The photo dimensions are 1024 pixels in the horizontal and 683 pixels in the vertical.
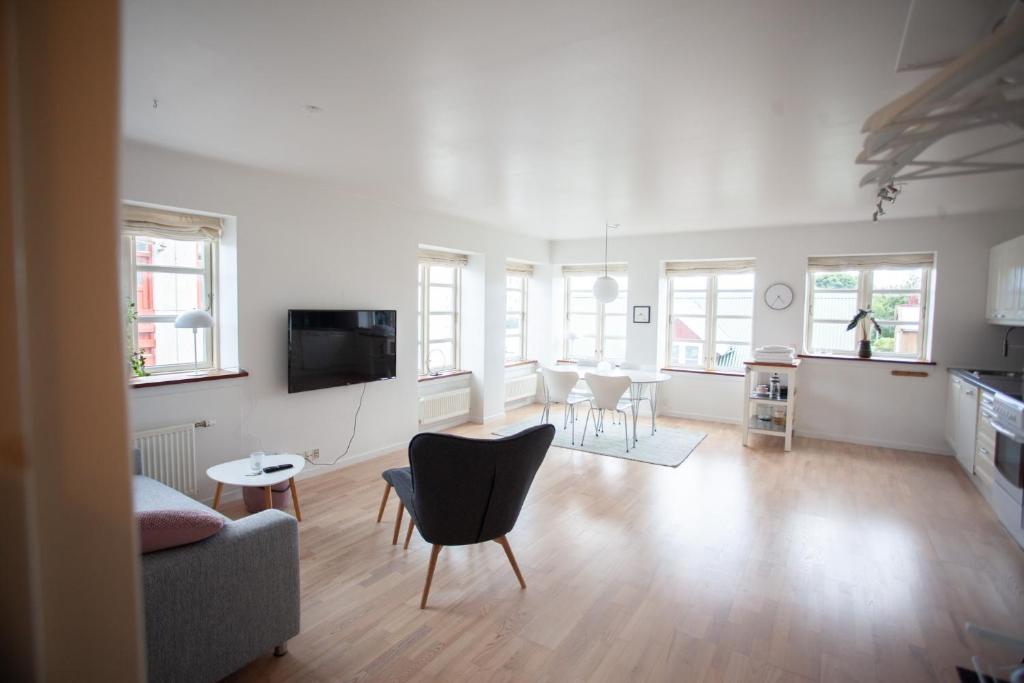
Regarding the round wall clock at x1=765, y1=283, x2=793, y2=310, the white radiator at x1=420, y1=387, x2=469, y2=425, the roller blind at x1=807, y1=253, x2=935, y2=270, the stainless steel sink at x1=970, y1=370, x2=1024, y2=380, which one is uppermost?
the roller blind at x1=807, y1=253, x2=935, y2=270

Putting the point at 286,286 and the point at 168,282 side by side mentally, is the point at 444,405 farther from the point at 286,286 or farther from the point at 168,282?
the point at 168,282

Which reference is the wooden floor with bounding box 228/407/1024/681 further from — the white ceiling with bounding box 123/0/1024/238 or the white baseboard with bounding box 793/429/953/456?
the white ceiling with bounding box 123/0/1024/238

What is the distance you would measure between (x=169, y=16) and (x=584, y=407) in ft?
21.9

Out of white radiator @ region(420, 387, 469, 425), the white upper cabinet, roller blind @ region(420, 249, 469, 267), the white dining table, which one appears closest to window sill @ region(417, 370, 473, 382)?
white radiator @ region(420, 387, 469, 425)

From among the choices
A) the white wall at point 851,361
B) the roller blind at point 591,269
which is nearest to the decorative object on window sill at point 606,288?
the white wall at point 851,361

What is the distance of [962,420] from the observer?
4.87m

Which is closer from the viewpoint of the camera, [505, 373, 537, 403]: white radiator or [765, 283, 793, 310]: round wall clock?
[765, 283, 793, 310]: round wall clock

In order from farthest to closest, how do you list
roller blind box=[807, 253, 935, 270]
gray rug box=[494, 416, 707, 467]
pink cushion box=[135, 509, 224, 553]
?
roller blind box=[807, 253, 935, 270] < gray rug box=[494, 416, 707, 467] < pink cushion box=[135, 509, 224, 553]

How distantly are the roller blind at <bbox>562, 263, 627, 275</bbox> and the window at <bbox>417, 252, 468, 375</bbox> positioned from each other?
2.07 m

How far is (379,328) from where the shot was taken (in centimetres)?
487

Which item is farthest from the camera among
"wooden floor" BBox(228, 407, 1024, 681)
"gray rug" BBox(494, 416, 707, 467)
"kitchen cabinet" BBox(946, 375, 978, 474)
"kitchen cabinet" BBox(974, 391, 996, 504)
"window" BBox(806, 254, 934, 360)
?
"window" BBox(806, 254, 934, 360)

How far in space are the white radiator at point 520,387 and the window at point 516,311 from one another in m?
0.32

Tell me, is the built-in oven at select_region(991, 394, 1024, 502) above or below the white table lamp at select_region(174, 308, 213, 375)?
below

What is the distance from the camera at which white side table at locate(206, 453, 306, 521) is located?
326cm
